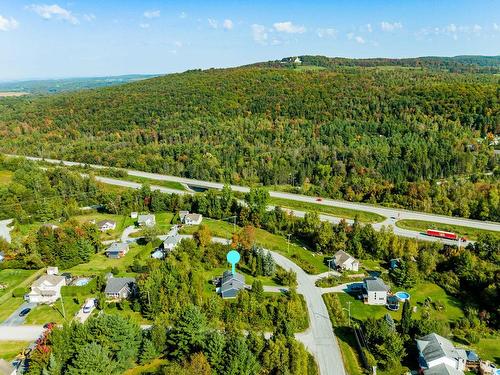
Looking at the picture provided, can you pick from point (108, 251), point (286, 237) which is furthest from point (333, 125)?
point (108, 251)

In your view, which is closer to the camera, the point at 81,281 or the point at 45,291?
the point at 45,291

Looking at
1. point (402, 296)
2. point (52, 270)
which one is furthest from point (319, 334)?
point (52, 270)

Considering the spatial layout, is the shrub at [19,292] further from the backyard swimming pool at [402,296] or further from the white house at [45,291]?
the backyard swimming pool at [402,296]

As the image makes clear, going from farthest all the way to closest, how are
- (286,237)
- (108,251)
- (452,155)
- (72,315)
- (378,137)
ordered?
(378,137) < (452,155) < (286,237) < (108,251) < (72,315)

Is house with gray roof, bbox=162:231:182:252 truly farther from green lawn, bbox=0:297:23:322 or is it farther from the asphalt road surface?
the asphalt road surface

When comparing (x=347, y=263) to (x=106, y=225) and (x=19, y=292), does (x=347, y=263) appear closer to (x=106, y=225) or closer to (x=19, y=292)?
(x=19, y=292)

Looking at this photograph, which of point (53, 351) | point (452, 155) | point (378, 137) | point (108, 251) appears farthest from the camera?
point (378, 137)

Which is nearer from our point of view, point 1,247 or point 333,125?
point 1,247

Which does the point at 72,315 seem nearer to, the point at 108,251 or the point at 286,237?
the point at 108,251
